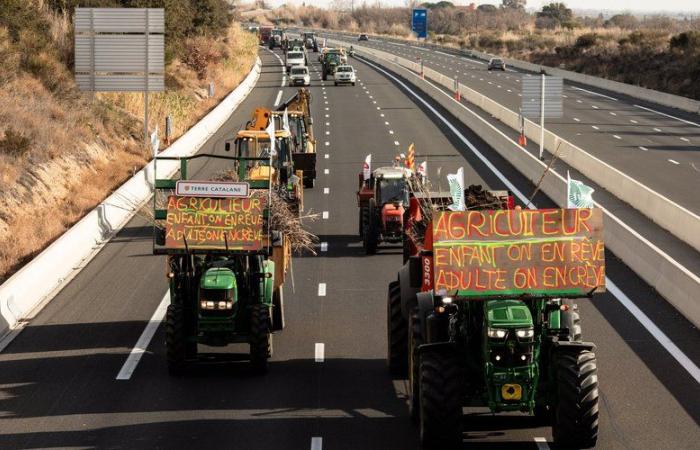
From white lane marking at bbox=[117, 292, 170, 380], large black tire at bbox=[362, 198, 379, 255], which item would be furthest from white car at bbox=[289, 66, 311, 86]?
white lane marking at bbox=[117, 292, 170, 380]

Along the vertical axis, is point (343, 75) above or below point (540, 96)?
above

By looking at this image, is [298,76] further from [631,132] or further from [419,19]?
[419,19]

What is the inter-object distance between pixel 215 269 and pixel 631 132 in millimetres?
48177

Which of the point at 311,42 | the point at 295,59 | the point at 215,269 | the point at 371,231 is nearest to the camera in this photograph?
the point at 215,269

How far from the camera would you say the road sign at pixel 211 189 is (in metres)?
19.4

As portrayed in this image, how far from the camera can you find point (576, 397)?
14.2 m

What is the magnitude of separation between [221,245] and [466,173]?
2688cm

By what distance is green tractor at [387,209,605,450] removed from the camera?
13992mm

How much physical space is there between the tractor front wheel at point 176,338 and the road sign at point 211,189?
1.94 metres

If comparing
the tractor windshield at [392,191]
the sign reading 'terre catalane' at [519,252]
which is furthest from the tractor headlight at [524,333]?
the tractor windshield at [392,191]

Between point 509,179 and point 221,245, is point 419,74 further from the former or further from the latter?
point 221,245

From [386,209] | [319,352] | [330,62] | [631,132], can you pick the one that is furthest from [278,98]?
[319,352]

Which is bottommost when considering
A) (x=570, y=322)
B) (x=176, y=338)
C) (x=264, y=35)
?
(x=176, y=338)

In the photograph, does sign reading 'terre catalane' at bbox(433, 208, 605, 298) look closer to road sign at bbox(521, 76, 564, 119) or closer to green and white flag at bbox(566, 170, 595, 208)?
green and white flag at bbox(566, 170, 595, 208)
